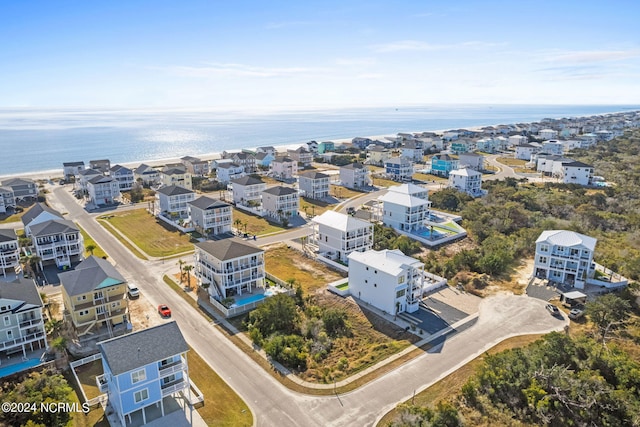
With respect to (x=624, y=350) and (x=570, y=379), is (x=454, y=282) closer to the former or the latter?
(x=624, y=350)

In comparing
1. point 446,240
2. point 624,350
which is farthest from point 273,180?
point 624,350

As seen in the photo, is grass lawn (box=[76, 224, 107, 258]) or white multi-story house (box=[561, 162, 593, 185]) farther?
white multi-story house (box=[561, 162, 593, 185])

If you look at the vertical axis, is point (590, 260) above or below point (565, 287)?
above

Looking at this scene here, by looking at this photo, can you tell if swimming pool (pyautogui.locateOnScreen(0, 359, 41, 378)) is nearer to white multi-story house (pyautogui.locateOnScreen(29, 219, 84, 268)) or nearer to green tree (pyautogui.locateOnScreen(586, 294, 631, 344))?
white multi-story house (pyautogui.locateOnScreen(29, 219, 84, 268))

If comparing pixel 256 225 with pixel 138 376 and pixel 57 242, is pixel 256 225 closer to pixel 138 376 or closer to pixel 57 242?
pixel 57 242

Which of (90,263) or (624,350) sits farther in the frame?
(90,263)

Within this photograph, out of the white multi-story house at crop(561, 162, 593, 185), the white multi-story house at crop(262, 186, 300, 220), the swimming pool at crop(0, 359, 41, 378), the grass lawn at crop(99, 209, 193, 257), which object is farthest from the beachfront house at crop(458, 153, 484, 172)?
the swimming pool at crop(0, 359, 41, 378)

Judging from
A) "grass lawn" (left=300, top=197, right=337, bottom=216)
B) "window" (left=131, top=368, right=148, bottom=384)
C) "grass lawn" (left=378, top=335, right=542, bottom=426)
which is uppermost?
"window" (left=131, top=368, right=148, bottom=384)
